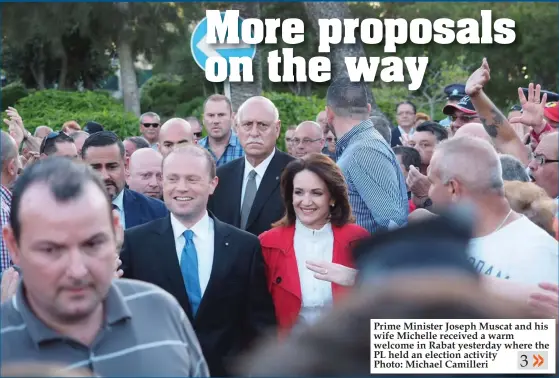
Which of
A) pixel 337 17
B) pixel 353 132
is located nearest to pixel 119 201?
pixel 353 132

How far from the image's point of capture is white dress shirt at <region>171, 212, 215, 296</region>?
177 inches

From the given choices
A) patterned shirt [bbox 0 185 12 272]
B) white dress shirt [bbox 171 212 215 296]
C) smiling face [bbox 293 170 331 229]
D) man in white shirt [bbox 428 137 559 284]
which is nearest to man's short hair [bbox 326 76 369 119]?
smiling face [bbox 293 170 331 229]

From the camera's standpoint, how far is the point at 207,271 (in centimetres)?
451

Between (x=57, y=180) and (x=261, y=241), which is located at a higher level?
(x=57, y=180)

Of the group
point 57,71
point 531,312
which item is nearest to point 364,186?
point 531,312

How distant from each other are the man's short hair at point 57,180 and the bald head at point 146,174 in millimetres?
4132

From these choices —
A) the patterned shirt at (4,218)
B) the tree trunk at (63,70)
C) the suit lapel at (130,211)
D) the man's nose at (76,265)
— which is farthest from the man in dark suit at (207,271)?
the tree trunk at (63,70)

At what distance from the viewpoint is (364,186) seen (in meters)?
5.32

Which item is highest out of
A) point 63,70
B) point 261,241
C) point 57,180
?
point 63,70

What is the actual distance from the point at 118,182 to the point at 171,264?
137 cm

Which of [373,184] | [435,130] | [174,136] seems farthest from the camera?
[174,136]

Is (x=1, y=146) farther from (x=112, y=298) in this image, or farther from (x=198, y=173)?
(x=112, y=298)
